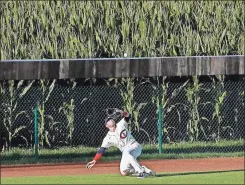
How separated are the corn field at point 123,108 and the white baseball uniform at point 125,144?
718 cm

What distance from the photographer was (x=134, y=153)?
1536 centimetres

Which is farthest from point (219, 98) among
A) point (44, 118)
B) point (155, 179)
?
point (155, 179)

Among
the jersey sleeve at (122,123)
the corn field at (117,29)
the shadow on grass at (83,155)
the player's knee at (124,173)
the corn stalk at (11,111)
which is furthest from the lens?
the corn field at (117,29)

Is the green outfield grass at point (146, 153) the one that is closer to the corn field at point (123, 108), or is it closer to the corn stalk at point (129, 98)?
the corn field at point (123, 108)

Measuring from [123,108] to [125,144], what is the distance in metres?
8.01

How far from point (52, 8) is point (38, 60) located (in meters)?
3.28

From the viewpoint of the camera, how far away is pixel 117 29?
24719 millimetres

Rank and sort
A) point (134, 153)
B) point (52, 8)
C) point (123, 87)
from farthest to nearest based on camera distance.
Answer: point (52, 8), point (123, 87), point (134, 153)

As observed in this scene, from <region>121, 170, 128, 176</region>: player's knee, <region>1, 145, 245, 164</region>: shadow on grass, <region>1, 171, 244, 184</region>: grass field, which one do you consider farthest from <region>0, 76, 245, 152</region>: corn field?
<region>121, 170, 128, 176</region>: player's knee

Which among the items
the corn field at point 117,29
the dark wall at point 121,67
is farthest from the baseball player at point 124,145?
the corn field at point 117,29

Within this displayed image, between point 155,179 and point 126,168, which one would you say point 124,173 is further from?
point 155,179

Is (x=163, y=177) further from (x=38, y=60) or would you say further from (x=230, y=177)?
(x=38, y=60)

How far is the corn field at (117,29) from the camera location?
24.1 metres

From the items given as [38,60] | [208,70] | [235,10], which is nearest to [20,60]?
[38,60]
